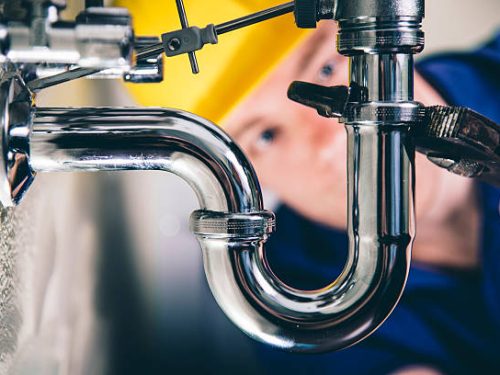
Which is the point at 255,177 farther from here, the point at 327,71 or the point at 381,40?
the point at 327,71

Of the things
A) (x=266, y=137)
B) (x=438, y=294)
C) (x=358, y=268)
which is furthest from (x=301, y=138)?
(x=358, y=268)

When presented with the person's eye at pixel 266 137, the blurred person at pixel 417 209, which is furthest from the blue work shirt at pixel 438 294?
the person's eye at pixel 266 137

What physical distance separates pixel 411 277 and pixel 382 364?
150 millimetres

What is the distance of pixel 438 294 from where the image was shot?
115cm

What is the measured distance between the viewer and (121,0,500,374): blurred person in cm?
112

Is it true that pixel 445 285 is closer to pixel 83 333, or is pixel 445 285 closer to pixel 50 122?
pixel 83 333

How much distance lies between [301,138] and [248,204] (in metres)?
0.63

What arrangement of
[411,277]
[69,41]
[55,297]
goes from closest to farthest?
[69,41] < [55,297] < [411,277]

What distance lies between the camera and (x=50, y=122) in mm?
486

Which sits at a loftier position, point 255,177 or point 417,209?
point 417,209

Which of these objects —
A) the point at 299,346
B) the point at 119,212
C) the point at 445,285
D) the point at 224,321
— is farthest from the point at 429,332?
the point at 299,346

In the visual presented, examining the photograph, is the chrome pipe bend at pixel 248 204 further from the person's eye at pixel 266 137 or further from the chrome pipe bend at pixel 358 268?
the person's eye at pixel 266 137

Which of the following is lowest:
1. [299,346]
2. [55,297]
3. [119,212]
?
[299,346]

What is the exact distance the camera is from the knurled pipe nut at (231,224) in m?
0.51
